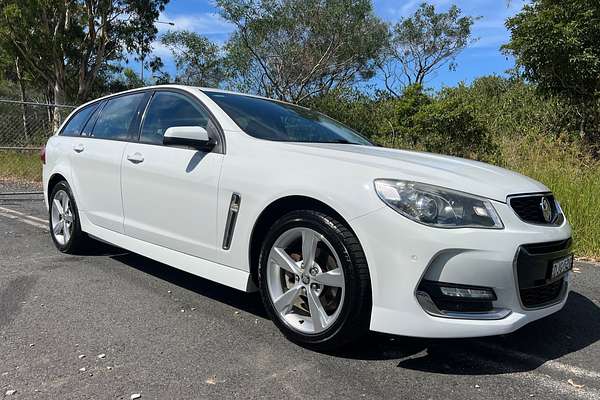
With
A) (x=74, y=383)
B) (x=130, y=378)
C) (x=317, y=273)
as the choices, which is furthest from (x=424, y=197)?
(x=74, y=383)

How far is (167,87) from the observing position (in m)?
4.28

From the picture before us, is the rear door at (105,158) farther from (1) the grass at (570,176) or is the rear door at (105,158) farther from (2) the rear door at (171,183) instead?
(1) the grass at (570,176)

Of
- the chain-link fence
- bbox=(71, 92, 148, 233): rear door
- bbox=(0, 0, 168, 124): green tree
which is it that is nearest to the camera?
bbox=(71, 92, 148, 233): rear door

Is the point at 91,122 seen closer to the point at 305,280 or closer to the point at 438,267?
the point at 305,280

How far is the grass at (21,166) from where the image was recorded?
11.5 metres

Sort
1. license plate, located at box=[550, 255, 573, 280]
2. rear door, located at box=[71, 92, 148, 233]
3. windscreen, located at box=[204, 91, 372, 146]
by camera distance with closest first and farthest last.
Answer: license plate, located at box=[550, 255, 573, 280], windscreen, located at box=[204, 91, 372, 146], rear door, located at box=[71, 92, 148, 233]

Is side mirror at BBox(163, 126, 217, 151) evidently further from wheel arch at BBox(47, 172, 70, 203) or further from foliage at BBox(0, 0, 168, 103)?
foliage at BBox(0, 0, 168, 103)

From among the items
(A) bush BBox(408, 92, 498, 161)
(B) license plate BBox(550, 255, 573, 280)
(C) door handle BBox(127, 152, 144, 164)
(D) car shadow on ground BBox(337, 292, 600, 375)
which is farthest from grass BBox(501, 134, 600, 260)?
(C) door handle BBox(127, 152, 144, 164)

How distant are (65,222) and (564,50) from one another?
10149 mm

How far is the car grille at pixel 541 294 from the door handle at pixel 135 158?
2.80 metres

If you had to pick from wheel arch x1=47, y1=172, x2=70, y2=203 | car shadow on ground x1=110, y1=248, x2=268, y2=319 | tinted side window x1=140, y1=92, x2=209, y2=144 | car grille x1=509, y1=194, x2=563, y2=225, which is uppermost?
tinted side window x1=140, y1=92, x2=209, y2=144

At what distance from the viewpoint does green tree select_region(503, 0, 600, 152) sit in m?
10.7

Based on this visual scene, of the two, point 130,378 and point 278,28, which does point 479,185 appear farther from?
point 278,28

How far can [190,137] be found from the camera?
346 centimetres
